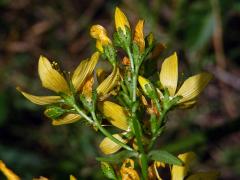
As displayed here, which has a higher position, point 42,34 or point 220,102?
point 42,34

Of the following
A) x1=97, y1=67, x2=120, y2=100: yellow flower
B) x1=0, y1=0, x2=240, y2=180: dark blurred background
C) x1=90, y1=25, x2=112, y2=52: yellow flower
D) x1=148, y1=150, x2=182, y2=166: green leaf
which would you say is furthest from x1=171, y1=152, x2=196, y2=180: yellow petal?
x1=0, y1=0, x2=240, y2=180: dark blurred background

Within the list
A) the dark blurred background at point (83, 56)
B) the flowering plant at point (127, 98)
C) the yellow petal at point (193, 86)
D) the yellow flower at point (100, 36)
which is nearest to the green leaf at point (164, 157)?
the flowering plant at point (127, 98)

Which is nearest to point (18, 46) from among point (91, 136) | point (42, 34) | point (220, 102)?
point (42, 34)

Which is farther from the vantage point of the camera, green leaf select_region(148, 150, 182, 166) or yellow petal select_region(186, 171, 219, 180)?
yellow petal select_region(186, 171, 219, 180)

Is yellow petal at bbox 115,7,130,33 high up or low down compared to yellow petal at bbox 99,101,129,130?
up

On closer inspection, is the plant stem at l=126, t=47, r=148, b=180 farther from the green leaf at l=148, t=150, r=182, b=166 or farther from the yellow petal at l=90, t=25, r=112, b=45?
the yellow petal at l=90, t=25, r=112, b=45

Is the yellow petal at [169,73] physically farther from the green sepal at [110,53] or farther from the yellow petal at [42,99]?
the yellow petal at [42,99]

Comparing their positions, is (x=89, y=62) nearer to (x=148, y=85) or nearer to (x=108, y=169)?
(x=148, y=85)
